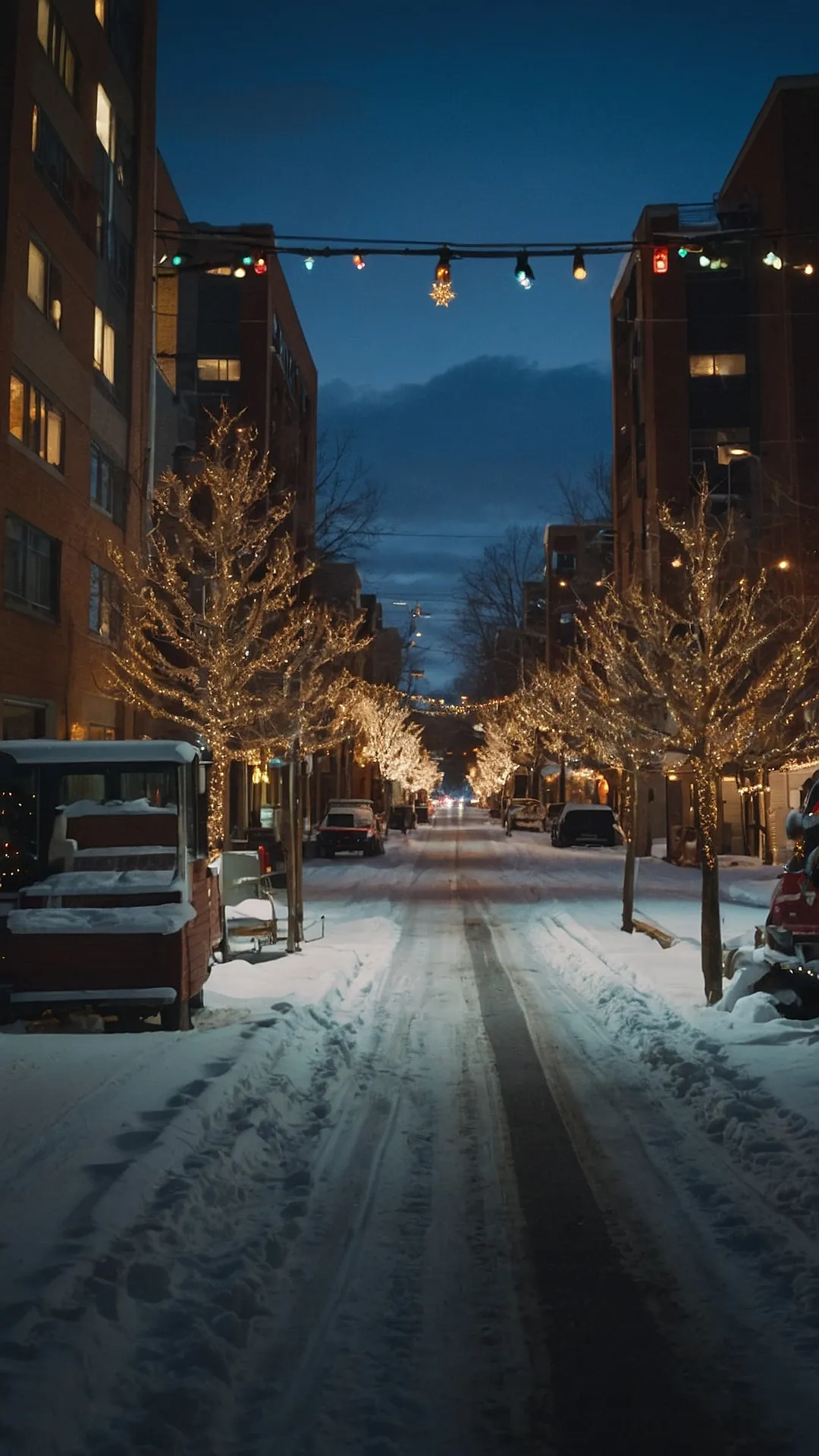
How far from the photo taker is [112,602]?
1088 inches

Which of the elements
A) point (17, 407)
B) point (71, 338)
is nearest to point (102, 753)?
point (17, 407)

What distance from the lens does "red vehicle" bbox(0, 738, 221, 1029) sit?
10633 mm

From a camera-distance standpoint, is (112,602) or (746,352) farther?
(746,352)

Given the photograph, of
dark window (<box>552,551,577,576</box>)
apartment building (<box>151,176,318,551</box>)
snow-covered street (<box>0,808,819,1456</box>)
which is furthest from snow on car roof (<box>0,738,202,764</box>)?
→ dark window (<box>552,551,577,576</box>)

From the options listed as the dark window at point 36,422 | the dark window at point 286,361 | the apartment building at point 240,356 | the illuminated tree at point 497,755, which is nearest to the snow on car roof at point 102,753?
the dark window at point 36,422

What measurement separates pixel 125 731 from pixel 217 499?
7711mm

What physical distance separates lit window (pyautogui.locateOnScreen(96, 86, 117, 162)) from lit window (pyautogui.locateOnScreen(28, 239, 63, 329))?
4877 millimetres

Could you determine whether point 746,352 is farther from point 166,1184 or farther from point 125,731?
point 166,1184

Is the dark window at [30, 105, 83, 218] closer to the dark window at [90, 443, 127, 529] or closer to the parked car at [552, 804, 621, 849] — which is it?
the dark window at [90, 443, 127, 529]

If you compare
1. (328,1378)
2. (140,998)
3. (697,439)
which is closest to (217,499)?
→ (140,998)

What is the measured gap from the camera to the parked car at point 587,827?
49906mm

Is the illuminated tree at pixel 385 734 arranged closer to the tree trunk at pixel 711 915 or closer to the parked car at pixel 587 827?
the parked car at pixel 587 827

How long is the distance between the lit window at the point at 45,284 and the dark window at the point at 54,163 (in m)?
1.45

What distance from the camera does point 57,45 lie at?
2462cm
